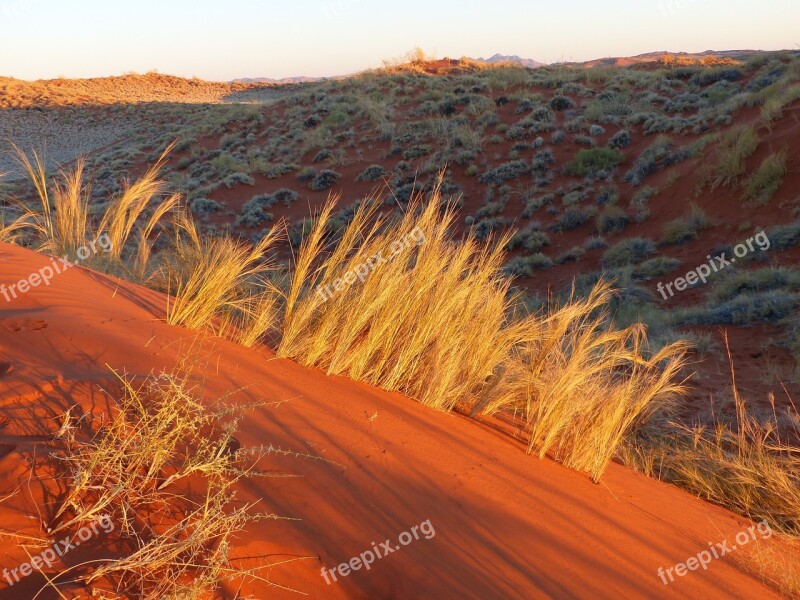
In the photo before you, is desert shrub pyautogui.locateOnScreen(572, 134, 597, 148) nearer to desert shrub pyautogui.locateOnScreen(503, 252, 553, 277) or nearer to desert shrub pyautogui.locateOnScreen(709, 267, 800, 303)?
desert shrub pyautogui.locateOnScreen(503, 252, 553, 277)

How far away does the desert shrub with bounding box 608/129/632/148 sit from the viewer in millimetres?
20125

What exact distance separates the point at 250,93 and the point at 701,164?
44.2m

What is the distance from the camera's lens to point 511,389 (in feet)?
14.5

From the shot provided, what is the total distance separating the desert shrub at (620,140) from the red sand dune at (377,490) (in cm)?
1778

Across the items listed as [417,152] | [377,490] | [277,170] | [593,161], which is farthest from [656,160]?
[377,490]

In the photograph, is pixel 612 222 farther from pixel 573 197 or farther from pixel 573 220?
pixel 573 197

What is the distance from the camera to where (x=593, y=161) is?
1936 centimetres

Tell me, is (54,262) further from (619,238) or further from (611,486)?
(619,238)

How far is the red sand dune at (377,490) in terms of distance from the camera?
2.33 meters

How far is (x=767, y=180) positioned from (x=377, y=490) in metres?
14.8

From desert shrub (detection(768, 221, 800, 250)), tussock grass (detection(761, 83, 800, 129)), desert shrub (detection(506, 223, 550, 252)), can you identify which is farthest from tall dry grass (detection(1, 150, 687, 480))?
tussock grass (detection(761, 83, 800, 129))

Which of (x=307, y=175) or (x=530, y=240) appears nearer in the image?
(x=530, y=240)

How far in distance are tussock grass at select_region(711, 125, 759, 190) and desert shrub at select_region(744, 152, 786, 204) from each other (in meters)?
0.63

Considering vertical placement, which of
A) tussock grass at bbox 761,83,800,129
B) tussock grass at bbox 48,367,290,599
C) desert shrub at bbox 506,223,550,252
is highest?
tussock grass at bbox 761,83,800,129
